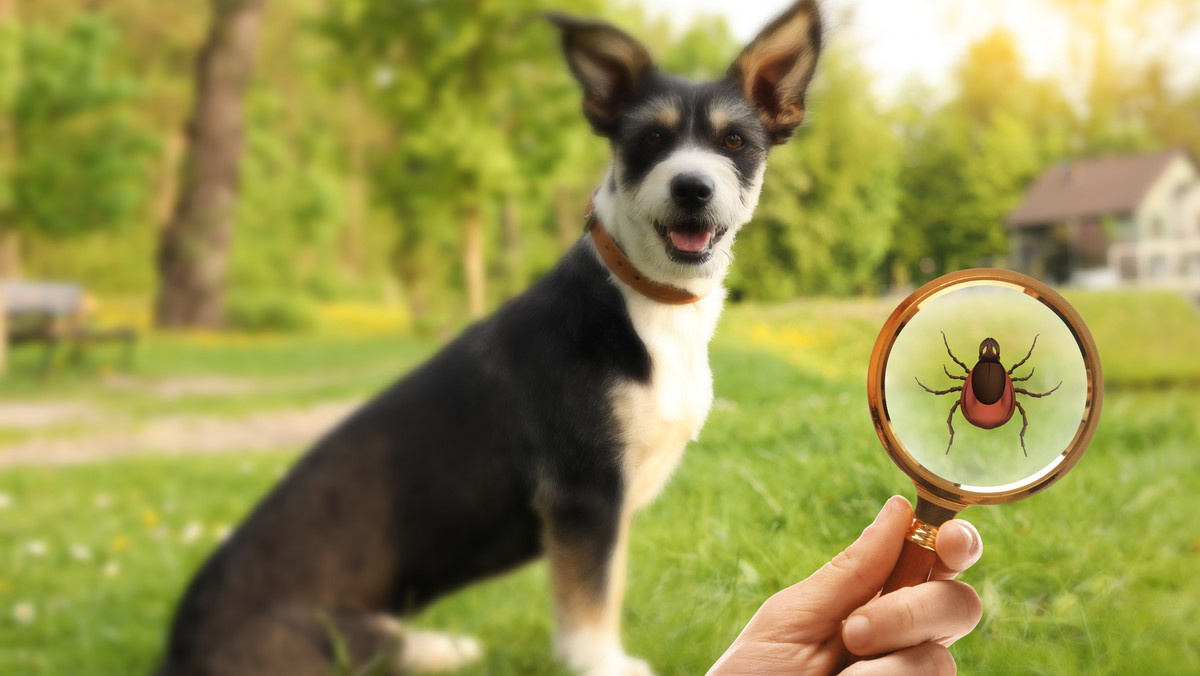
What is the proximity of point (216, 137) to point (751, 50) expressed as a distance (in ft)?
38.3

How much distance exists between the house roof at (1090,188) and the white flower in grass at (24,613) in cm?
340

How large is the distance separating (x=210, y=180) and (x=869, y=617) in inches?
475

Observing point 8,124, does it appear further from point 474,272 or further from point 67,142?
point 474,272

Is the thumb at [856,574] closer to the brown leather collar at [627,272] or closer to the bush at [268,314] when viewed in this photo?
the brown leather collar at [627,272]

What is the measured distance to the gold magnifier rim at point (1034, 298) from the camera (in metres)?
0.70

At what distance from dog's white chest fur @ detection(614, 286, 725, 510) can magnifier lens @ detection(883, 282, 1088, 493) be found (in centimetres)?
22

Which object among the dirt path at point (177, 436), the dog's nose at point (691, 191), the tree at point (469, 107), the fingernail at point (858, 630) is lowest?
the dirt path at point (177, 436)

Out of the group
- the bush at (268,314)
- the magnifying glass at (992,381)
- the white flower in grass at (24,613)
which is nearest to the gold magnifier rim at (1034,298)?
the magnifying glass at (992,381)

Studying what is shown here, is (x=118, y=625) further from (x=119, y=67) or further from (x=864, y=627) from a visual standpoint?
(x=119, y=67)

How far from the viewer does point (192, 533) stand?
379 centimetres

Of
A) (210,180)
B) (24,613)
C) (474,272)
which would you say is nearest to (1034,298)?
(24,613)

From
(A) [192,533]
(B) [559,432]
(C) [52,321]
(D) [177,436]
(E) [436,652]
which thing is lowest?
(D) [177,436]

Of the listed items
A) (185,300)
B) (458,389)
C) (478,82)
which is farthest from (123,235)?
(458,389)

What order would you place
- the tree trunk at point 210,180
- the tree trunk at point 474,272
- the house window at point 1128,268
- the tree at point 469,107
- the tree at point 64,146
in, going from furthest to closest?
the tree at point 64,146 < the tree trunk at point 210,180 < the tree trunk at point 474,272 < the tree at point 469,107 < the house window at point 1128,268
